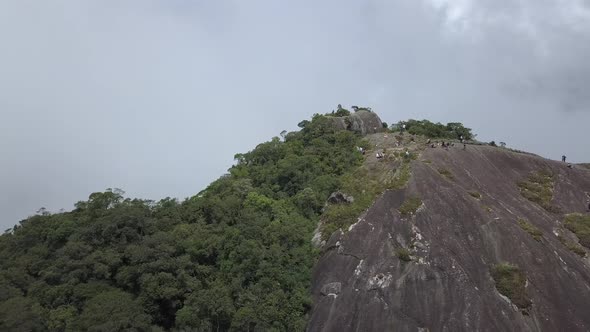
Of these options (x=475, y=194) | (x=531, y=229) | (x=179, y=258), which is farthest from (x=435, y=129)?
(x=179, y=258)

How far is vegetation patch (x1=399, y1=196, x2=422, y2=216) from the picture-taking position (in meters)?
42.6

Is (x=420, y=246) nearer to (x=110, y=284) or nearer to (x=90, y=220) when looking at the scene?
(x=110, y=284)

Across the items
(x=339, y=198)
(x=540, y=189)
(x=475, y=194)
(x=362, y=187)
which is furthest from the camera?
(x=540, y=189)

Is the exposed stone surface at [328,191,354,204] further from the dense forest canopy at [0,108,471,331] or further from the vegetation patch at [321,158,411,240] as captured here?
the dense forest canopy at [0,108,471,331]

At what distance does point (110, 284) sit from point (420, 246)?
83.2 ft

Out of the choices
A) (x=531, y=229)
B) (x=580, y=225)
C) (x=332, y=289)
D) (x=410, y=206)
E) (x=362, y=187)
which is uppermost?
(x=362, y=187)

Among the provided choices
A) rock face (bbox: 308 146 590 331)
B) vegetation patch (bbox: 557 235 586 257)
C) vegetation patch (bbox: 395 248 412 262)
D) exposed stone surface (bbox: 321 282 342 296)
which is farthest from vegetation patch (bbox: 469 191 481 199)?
exposed stone surface (bbox: 321 282 342 296)

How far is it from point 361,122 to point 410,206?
92.8 ft

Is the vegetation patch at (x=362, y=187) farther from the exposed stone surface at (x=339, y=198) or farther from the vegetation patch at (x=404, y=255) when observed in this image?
the vegetation patch at (x=404, y=255)

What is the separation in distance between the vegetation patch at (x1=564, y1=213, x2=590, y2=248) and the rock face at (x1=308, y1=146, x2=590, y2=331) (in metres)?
0.73

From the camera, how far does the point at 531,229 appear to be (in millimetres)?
41062

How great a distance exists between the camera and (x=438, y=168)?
4856cm

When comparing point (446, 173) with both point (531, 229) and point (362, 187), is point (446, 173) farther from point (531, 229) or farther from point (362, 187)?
point (531, 229)

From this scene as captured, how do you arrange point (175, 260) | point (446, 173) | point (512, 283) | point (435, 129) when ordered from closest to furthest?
point (512, 283), point (175, 260), point (446, 173), point (435, 129)
